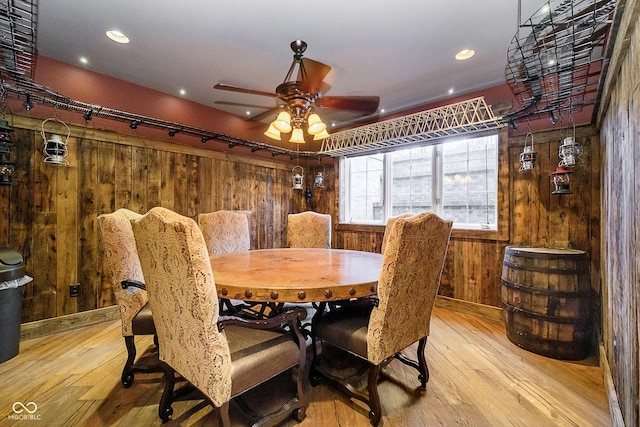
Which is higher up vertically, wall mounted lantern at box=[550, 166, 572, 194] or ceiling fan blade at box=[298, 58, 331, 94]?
ceiling fan blade at box=[298, 58, 331, 94]

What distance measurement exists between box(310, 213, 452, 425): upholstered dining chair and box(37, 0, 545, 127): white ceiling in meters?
1.57

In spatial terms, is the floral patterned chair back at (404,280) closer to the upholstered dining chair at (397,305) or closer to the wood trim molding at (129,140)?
the upholstered dining chair at (397,305)

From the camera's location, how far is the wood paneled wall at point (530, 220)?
8.02 feet

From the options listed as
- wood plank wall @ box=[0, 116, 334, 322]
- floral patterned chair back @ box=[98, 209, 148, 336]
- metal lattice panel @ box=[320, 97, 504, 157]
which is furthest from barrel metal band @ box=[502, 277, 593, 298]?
wood plank wall @ box=[0, 116, 334, 322]

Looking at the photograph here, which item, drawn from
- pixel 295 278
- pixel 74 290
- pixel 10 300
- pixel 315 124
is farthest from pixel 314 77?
pixel 74 290

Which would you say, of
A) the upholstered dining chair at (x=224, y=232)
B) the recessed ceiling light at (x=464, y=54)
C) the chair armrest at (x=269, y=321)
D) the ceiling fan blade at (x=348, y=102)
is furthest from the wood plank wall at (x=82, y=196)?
the recessed ceiling light at (x=464, y=54)

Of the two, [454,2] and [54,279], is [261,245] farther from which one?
[454,2]

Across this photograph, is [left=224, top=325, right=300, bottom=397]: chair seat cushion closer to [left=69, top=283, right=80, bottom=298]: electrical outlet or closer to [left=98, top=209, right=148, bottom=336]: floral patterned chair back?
[left=98, top=209, right=148, bottom=336]: floral patterned chair back

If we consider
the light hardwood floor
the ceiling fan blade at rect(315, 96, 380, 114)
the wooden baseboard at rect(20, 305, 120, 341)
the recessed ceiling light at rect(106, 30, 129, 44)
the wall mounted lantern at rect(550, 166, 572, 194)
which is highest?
the recessed ceiling light at rect(106, 30, 129, 44)

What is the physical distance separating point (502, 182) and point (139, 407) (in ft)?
12.0

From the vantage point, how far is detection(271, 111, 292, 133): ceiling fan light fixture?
2.05 m

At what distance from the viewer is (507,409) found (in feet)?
5.23

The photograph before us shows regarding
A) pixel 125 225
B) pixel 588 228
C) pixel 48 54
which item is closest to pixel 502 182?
pixel 588 228

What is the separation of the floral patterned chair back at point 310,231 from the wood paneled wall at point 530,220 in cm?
155
